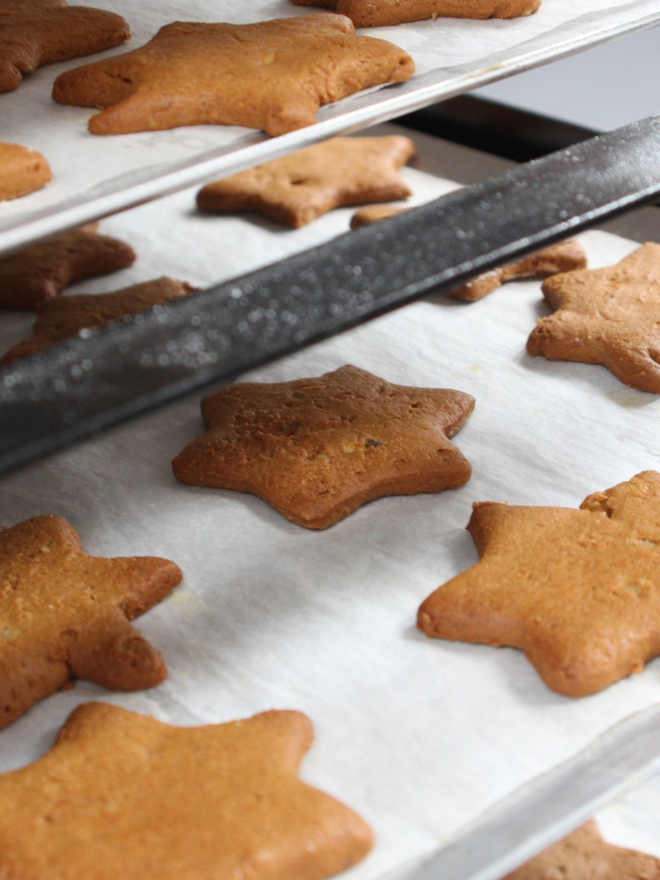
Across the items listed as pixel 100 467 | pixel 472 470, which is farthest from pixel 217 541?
pixel 472 470

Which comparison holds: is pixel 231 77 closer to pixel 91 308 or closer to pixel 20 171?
pixel 20 171

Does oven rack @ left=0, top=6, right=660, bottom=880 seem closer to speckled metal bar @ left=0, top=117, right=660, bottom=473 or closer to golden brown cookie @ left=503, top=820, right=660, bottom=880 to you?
speckled metal bar @ left=0, top=117, right=660, bottom=473

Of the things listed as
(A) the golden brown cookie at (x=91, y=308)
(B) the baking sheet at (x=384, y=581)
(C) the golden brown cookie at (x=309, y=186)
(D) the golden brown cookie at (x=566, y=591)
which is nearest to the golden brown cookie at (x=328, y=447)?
(B) the baking sheet at (x=384, y=581)

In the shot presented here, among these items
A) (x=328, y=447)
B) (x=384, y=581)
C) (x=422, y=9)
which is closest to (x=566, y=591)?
(x=384, y=581)

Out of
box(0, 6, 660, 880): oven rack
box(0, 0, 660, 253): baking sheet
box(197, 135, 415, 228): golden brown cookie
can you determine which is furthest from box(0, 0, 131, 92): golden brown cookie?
box(197, 135, 415, 228): golden brown cookie

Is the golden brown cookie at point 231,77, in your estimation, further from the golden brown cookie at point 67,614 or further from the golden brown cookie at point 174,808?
the golden brown cookie at point 174,808

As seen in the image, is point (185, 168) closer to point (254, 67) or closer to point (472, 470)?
point (254, 67)

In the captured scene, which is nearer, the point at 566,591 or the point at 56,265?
the point at 566,591
